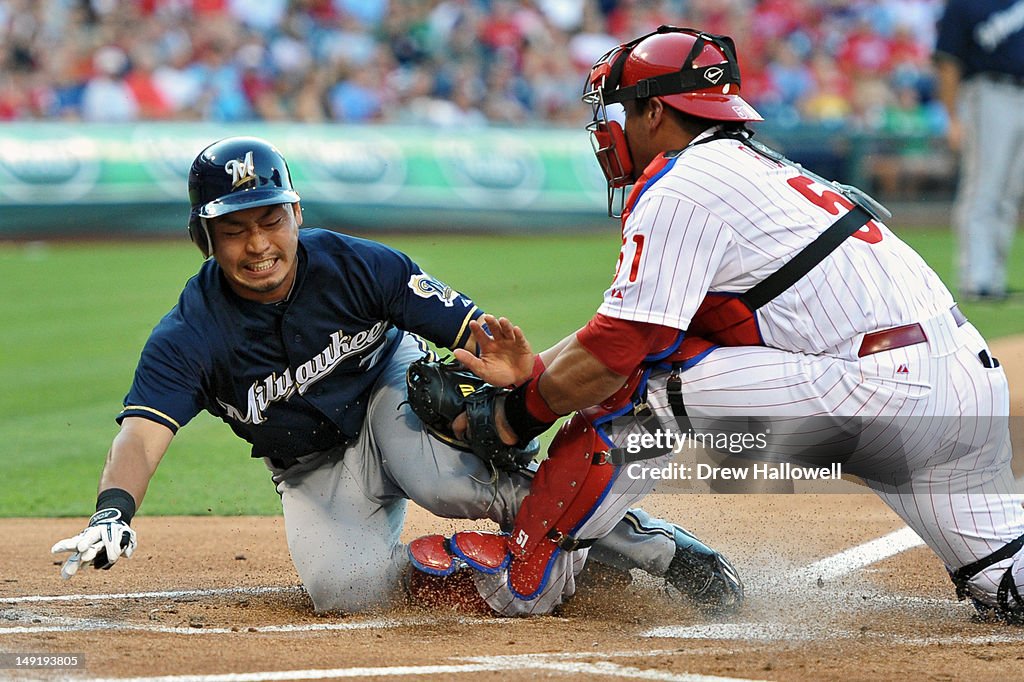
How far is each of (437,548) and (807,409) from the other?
117 cm

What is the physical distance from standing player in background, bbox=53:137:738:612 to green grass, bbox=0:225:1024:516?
1543 mm

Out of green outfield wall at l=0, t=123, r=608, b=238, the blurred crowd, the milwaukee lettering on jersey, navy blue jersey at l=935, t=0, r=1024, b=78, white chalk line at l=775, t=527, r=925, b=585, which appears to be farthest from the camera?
the blurred crowd

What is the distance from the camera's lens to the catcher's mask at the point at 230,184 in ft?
12.7

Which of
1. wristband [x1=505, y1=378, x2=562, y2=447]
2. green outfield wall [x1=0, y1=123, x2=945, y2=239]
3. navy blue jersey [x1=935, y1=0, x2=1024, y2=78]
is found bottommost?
green outfield wall [x1=0, y1=123, x2=945, y2=239]

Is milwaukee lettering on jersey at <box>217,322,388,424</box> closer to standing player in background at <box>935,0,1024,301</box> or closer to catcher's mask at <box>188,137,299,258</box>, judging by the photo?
catcher's mask at <box>188,137,299,258</box>

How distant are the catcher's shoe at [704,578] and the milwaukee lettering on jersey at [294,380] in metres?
1.19

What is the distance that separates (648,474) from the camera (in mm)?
3719

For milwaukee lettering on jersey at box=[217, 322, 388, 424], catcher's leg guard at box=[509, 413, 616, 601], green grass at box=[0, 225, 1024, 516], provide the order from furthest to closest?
green grass at box=[0, 225, 1024, 516]
milwaukee lettering on jersey at box=[217, 322, 388, 424]
catcher's leg guard at box=[509, 413, 616, 601]

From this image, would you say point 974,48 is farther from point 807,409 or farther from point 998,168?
point 807,409

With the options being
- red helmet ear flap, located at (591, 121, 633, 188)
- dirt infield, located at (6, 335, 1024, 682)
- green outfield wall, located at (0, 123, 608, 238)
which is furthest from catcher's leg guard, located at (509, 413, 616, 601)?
green outfield wall, located at (0, 123, 608, 238)

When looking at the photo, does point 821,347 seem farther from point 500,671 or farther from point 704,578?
point 500,671

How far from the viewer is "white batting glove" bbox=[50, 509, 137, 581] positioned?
3.32m

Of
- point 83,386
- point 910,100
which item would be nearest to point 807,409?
point 83,386

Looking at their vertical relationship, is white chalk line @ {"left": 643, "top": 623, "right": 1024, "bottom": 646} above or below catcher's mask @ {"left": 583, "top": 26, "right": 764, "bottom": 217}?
below
